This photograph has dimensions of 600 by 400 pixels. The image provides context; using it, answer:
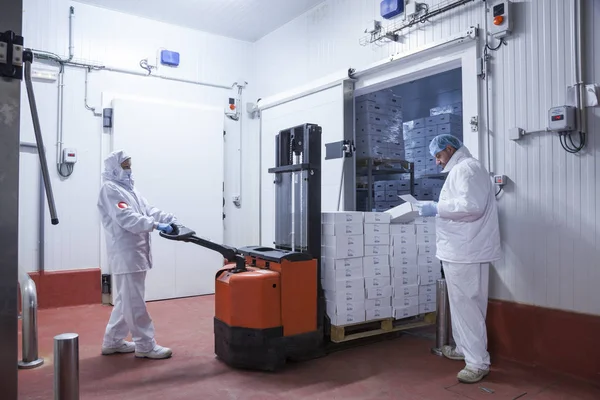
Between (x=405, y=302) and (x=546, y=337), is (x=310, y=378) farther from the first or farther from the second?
(x=546, y=337)

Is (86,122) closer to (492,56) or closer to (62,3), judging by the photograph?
(62,3)

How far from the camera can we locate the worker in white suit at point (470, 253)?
3615 millimetres

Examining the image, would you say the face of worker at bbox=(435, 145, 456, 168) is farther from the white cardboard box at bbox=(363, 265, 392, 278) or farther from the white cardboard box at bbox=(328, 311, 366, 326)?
the white cardboard box at bbox=(328, 311, 366, 326)

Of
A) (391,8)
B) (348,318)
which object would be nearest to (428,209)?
(348,318)

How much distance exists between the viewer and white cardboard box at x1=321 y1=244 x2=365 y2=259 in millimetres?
4094

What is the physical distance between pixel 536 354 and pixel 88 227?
5.90 metres

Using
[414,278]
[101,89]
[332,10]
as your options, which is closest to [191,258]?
[101,89]

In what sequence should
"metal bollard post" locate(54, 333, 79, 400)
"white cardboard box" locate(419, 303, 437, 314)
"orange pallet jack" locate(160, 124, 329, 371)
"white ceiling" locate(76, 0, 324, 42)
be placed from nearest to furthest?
"metal bollard post" locate(54, 333, 79, 400) → "orange pallet jack" locate(160, 124, 329, 371) → "white cardboard box" locate(419, 303, 437, 314) → "white ceiling" locate(76, 0, 324, 42)

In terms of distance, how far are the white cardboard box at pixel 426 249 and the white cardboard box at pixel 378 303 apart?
664 mm

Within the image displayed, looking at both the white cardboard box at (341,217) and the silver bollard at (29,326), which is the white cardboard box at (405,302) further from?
the silver bollard at (29,326)

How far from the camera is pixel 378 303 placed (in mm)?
4367

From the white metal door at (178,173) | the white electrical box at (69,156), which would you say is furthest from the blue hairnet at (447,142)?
the white electrical box at (69,156)

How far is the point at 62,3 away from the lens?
631 centimetres

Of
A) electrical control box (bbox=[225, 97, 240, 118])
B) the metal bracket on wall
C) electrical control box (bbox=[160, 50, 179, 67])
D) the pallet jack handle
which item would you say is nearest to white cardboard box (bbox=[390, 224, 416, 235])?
the metal bracket on wall
